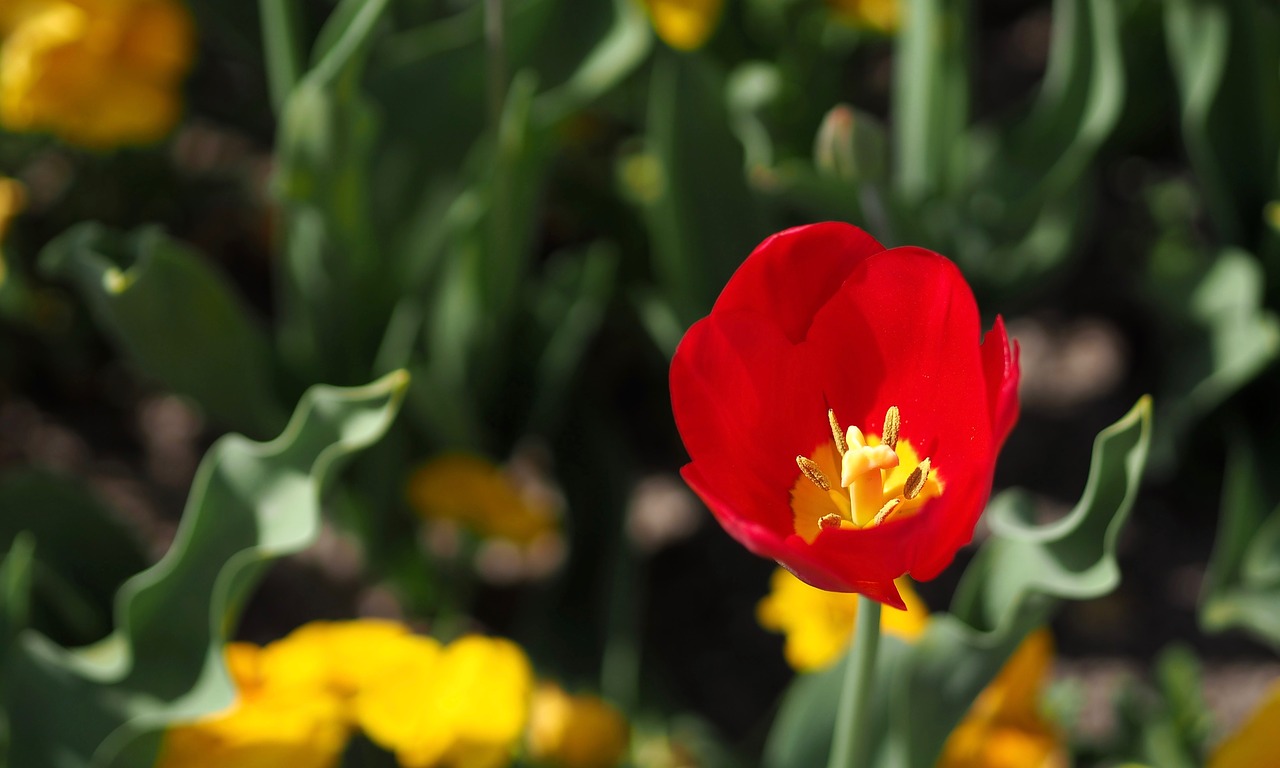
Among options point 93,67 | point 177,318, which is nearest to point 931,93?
point 177,318

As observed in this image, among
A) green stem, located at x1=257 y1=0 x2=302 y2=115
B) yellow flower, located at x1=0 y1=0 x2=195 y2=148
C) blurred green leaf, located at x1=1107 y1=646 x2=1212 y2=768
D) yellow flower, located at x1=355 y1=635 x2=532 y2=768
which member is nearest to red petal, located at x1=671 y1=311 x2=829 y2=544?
yellow flower, located at x1=355 y1=635 x2=532 y2=768

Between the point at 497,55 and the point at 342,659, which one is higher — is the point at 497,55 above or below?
above

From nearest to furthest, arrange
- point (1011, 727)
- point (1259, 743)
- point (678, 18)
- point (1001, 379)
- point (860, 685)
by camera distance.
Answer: point (1001, 379) → point (860, 685) → point (1259, 743) → point (1011, 727) → point (678, 18)

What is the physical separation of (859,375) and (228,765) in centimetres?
60

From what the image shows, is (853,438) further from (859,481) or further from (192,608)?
(192,608)

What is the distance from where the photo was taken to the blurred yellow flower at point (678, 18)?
113cm

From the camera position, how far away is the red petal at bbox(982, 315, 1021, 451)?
0.54 meters

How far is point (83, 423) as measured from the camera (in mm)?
1703

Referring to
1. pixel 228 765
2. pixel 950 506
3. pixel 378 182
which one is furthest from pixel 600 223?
pixel 950 506

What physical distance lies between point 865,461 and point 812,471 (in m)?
0.05

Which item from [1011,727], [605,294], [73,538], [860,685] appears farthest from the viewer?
[605,294]

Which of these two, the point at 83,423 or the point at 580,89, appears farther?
the point at 83,423

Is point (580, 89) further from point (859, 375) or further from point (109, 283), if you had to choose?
point (859, 375)

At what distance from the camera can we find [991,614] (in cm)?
92
